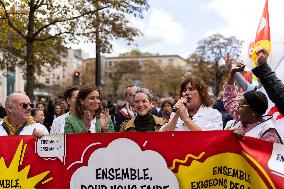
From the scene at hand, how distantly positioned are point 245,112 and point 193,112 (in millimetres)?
717

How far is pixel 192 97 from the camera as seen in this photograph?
433 centimetres

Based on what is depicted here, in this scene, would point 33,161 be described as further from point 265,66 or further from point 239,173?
point 265,66

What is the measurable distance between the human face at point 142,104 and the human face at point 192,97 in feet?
2.38

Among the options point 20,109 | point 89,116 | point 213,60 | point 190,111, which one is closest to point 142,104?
point 89,116

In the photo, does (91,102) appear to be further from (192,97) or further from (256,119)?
(256,119)

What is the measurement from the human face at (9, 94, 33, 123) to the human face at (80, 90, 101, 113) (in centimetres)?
58

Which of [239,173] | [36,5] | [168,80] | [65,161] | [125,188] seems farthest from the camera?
[168,80]

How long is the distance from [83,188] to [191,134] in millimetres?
1012

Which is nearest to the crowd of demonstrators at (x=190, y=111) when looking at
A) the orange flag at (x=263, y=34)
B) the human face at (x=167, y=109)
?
the orange flag at (x=263, y=34)

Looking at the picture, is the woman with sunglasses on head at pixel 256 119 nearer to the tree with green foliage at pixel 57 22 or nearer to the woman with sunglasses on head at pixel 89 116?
the woman with sunglasses on head at pixel 89 116

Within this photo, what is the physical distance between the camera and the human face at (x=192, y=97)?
14.1 ft

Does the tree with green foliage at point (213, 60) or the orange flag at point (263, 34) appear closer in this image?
the orange flag at point (263, 34)

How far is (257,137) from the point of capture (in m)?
3.57

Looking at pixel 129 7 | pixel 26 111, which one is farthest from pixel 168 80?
pixel 26 111
